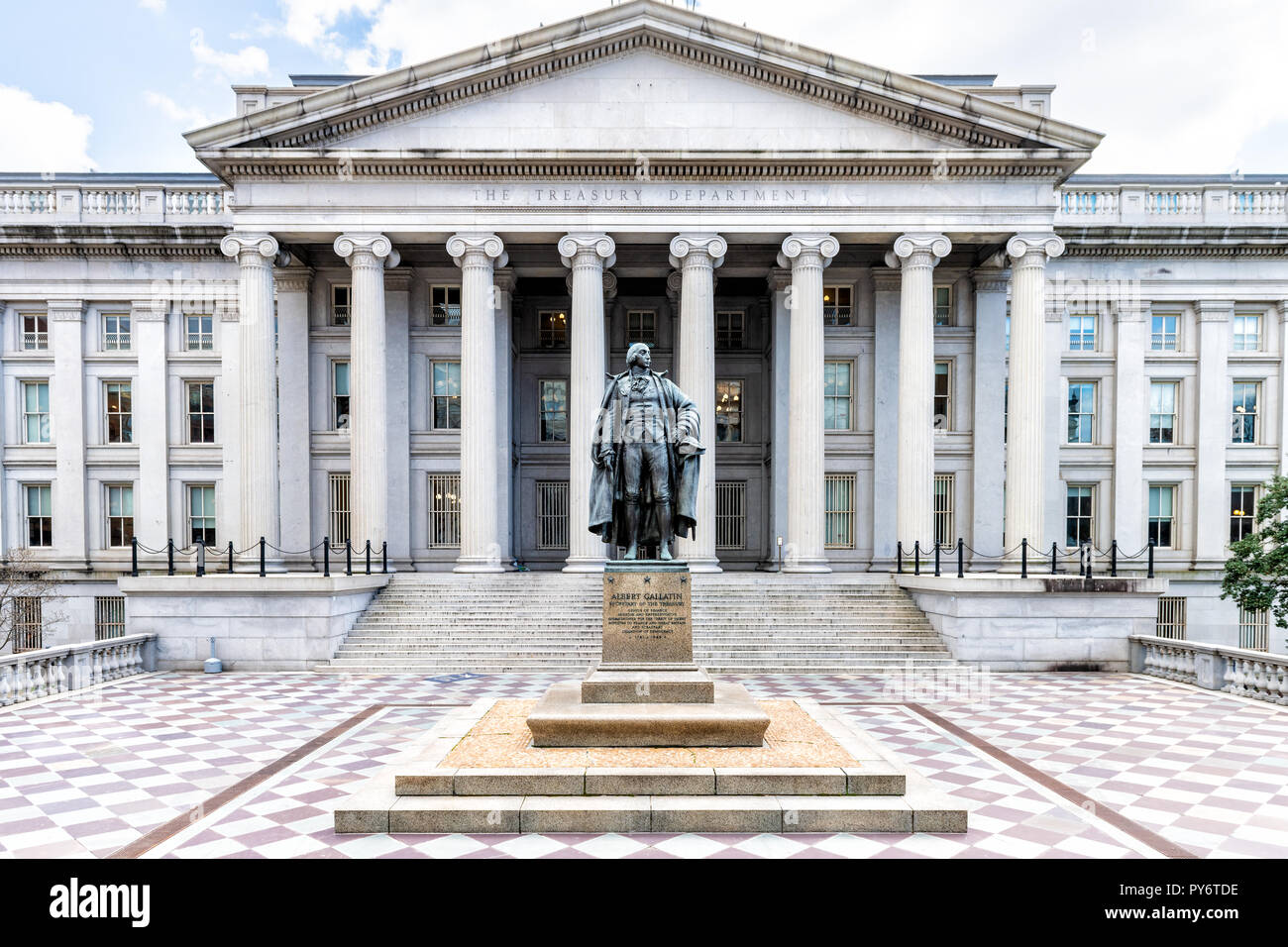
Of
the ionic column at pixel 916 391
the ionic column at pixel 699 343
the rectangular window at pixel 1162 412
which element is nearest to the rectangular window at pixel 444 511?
the ionic column at pixel 699 343

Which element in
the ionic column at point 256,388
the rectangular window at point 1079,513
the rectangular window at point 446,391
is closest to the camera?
the ionic column at point 256,388

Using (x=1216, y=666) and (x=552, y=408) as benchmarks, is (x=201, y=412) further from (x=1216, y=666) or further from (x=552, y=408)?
(x=1216, y=666)

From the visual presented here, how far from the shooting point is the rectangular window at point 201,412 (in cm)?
2881

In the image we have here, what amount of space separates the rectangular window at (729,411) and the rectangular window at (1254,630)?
61.9ft

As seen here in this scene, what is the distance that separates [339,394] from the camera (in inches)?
1049

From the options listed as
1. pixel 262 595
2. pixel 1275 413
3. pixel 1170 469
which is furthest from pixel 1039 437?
pixel 262 595

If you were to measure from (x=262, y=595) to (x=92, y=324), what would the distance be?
1869cm

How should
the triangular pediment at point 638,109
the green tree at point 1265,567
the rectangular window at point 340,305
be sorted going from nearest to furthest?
the green tree at point 1265,567
the triangular pediment at point 638,109
the rectangular window at point 340,305

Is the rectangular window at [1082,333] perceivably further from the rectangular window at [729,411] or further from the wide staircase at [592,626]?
the wide staircase at [592,626]

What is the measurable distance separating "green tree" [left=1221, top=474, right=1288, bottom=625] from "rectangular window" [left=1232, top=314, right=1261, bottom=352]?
1037 centimetres

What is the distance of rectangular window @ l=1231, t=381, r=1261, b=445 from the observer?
93.9 ft

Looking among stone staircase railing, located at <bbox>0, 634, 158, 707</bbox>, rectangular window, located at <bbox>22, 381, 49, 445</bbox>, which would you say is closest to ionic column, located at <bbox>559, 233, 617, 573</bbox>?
stone staircase railing, located at <bbox>0, 634, 158, 707</bbox>

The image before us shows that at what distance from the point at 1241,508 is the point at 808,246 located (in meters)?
19.9

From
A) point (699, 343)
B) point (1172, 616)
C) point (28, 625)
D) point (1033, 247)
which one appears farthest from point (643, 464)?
point (28, 625)
